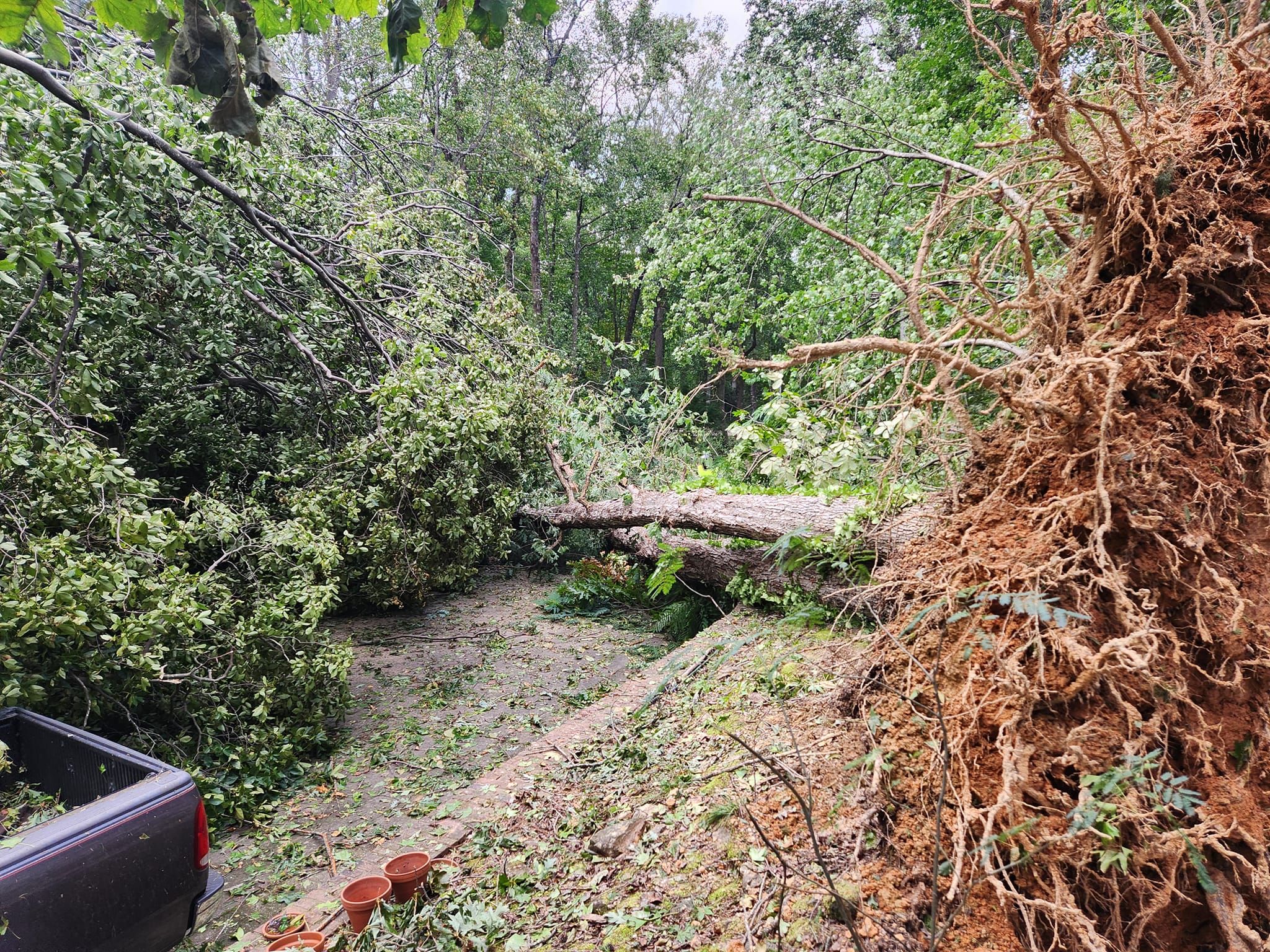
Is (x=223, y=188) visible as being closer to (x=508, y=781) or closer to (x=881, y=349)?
(x=508, y=781)

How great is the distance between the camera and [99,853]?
2434 mm

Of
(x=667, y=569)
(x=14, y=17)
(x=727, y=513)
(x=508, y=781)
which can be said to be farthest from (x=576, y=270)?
(x=14, y=17)

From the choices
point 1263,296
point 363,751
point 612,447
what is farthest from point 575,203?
point 1263,296

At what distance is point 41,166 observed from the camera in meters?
3.10

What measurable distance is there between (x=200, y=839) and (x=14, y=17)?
3129mm

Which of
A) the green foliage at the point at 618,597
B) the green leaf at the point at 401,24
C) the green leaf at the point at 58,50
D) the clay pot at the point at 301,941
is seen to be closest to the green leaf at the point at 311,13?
the green leaf at the point at 401,24

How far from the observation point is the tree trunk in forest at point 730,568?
192 inches

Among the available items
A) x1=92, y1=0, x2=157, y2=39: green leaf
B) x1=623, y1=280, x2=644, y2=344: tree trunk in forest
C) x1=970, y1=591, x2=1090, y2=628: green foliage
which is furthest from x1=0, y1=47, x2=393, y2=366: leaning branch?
x1=623, y1=280, x2=644, y2=344: tree trunk in forest

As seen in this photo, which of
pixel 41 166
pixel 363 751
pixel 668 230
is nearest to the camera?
pixel 41 166

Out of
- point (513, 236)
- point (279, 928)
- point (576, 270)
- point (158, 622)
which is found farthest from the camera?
point (576, 270)

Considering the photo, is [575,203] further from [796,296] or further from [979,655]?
[979,655]

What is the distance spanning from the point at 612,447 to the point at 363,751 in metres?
5.47

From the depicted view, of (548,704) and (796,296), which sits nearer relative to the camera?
(548,704)

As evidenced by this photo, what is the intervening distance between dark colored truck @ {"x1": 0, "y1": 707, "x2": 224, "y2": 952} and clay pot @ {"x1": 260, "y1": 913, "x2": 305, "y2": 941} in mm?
317
